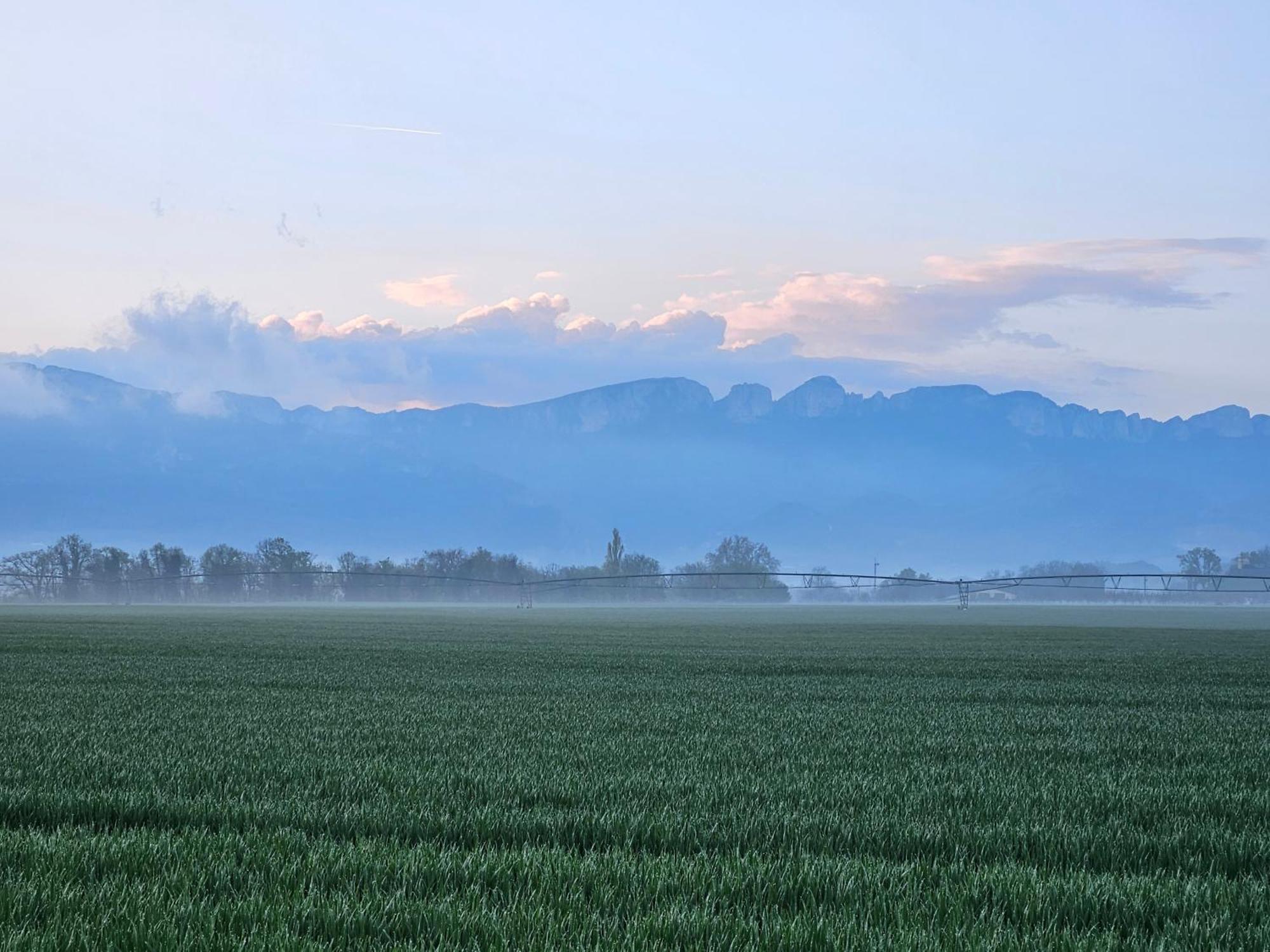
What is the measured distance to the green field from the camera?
22.2 ft

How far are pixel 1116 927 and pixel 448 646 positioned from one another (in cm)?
4168

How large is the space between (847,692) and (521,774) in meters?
15.1

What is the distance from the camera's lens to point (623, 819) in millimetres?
9930

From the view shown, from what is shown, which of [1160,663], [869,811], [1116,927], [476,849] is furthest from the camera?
[1160,663]

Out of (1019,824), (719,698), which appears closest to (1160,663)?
(719,698)

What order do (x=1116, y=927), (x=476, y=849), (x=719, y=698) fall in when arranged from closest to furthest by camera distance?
(x=1116, y=927) < (x=476, y=849) < (x=719, y=698)

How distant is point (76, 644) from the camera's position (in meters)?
42.0

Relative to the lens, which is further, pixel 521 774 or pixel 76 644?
pixel 76 644

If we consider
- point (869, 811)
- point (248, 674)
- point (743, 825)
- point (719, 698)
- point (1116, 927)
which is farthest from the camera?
point (248, 674)

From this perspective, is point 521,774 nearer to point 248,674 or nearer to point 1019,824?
point 1019,824

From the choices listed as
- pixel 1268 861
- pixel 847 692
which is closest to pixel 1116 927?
pixel 1268 861

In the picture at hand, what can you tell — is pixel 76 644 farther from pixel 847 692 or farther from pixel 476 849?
pixel 476 849

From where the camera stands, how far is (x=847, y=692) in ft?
86.0

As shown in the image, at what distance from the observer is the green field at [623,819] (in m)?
6.77
